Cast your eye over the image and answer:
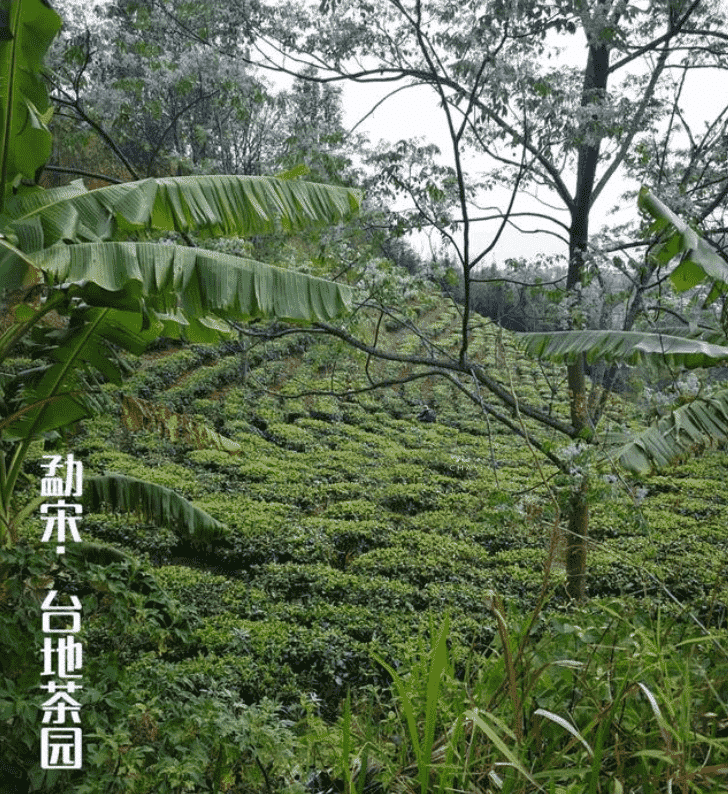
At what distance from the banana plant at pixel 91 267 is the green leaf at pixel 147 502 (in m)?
0.57

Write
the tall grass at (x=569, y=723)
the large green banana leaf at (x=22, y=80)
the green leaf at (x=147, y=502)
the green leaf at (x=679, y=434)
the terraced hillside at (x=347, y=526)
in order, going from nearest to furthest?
the tall grass at (x=569, y=723)
the large green banana leaf at (x=22, y=80)
the green leaf at (x=679, y=434)
the green leaf at (x=147, y=502)
the terraced hillside at (x=347, y=526)

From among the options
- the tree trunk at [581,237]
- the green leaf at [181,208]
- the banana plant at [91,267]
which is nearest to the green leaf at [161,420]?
the banana plant at [91,267]

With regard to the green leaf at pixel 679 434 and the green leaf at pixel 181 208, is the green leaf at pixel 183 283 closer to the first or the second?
the green leaf at pixel 181 208

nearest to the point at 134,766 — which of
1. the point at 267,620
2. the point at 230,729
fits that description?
the point at 230,729

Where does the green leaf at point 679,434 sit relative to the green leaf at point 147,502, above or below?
above

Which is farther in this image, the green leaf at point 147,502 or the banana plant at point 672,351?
the green leaf at point 147,502

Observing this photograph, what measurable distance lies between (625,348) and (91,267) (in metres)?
2.87

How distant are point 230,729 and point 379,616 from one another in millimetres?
3365

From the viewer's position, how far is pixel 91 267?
2758 mm

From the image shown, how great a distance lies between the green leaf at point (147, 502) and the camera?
14.3 ft

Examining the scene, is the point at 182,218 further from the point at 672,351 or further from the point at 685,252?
the point at 672,351

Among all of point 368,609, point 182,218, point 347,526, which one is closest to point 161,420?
point 182,218

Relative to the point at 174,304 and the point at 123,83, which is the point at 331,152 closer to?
the point at 123,83

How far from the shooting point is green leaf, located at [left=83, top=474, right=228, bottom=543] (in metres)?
4.35
